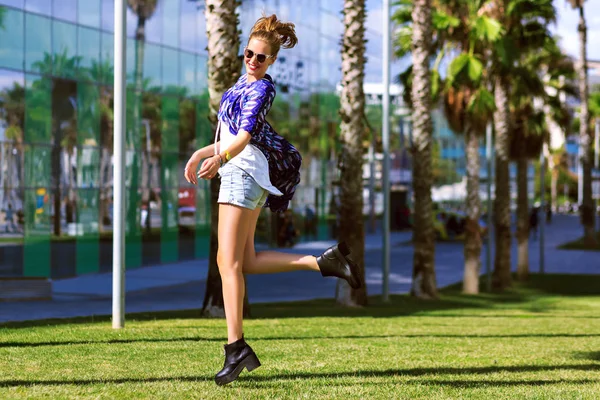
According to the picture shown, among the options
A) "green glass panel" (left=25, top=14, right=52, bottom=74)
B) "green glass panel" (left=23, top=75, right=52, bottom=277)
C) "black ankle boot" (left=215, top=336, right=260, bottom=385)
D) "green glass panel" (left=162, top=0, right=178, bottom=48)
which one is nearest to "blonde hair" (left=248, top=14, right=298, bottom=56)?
"black ankle boot" (left=215, top=336, right=260, bottom=385)

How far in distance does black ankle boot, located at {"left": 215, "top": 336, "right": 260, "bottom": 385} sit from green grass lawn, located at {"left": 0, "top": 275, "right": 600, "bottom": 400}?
77 mm

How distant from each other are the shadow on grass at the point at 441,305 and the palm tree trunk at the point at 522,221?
489 millimetres

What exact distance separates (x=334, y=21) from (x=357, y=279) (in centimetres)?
4008

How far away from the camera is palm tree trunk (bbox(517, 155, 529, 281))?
32.3 m

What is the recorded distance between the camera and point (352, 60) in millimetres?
17234

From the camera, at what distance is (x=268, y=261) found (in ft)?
19.5

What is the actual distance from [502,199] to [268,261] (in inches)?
946

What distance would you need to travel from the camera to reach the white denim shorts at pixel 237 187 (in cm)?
567

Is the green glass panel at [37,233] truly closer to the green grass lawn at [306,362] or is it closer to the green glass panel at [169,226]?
the green glass panel at [169,226]

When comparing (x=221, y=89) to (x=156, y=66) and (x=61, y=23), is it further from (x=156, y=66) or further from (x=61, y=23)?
(x=156, y=66)

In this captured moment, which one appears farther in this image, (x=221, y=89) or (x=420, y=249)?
(x=420, y=249)

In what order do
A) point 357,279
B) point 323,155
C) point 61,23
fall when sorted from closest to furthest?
1. point 357,279
2. point 61,23
3. point 323,155

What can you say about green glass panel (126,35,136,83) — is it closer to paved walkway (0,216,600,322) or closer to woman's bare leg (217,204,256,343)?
paved walkway (0,216,600,322)

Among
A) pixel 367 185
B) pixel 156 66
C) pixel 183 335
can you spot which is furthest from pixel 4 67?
pixel 367 185
